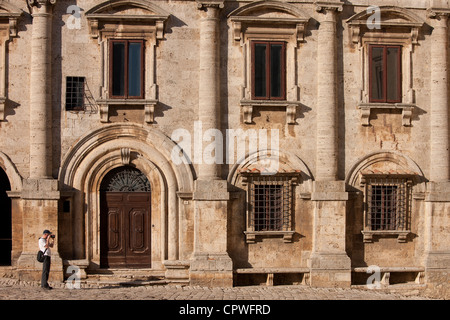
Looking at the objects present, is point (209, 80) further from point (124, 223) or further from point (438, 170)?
point (438, 170)

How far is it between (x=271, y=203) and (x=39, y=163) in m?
6.99

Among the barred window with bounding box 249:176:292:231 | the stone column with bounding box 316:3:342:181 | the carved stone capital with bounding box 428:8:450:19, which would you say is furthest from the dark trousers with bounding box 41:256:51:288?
the carved stone capital with bounding box 428:8:450:19

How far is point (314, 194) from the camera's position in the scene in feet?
63.7

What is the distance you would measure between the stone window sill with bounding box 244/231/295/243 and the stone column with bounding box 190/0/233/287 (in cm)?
79

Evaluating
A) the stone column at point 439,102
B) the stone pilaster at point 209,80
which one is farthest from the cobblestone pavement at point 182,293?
the stone column at point 439,102

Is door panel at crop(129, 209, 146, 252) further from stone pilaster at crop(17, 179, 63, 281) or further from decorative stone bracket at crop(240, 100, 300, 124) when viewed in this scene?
decorative stone bracket at crop(240, 100, 300, 124)

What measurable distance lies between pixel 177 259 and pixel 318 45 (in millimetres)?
7780

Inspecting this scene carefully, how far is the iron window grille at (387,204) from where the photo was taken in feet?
65.5

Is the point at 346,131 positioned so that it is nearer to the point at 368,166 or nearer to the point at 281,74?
the point at 368,166

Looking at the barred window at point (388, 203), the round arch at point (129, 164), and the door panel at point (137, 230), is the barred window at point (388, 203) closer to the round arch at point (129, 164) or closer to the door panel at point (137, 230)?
the round arch at point (129, 164)

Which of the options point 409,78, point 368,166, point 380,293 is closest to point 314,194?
point 368,166

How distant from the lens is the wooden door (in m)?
19.4

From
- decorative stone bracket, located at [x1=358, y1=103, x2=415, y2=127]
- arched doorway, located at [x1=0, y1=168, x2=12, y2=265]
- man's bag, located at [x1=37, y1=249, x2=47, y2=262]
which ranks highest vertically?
decorative stone bracket, located at [x1=358, y1=103, x2=415, y2=127]

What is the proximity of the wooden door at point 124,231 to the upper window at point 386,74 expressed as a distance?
26.2ft
